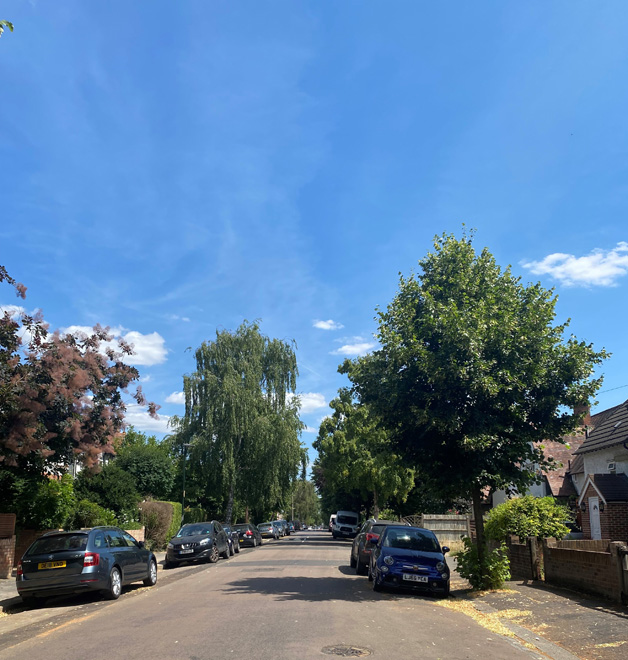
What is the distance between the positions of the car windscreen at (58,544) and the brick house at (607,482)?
15743 mm

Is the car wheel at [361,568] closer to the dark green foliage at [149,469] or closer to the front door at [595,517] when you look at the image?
the front door at [595,517]

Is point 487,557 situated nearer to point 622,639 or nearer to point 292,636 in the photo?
point 622,639

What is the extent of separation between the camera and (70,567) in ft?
39.8

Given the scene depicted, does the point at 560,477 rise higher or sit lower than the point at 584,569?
higher

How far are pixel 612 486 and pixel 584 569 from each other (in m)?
9.54

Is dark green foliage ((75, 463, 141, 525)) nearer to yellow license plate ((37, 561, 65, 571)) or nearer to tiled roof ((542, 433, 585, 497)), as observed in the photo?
yellow license plate ((37, 561, 65, 571))

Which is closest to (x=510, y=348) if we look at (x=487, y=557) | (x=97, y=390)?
(x=487, y=557)

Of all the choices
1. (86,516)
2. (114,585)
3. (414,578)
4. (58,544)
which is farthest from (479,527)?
(86,516)

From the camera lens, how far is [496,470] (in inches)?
533

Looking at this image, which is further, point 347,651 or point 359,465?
point 359,465

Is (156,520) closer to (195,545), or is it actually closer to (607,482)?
(195,545)

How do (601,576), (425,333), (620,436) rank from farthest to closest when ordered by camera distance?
1. (620,436)
2. (425,333)
3. (601,576)

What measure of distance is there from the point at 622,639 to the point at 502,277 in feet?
28.6

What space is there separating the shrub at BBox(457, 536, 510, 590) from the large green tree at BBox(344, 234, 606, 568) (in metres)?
0.47
